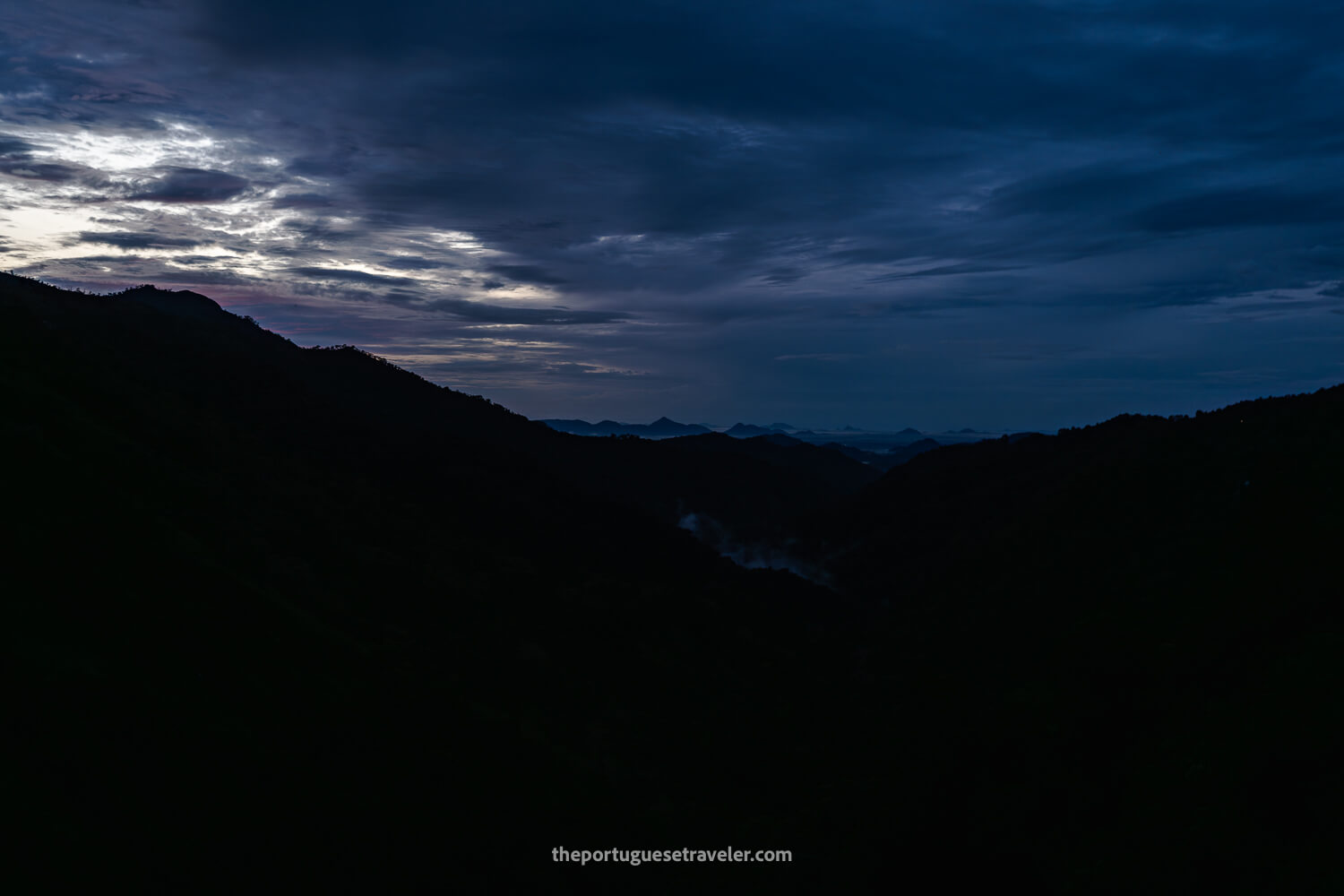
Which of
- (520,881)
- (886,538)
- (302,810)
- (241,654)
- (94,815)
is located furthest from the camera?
(886,538)

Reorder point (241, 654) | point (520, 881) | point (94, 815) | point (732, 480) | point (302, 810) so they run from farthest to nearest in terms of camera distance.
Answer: point (732, 480), point (241, 654), point (520, 881), point (302, 810), point (94, 815)

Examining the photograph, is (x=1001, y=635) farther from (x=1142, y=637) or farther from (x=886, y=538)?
(x=886, y=538)

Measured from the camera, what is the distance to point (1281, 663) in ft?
74.8

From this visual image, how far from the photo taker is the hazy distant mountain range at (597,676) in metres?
16.4

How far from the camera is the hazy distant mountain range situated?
16.4 m

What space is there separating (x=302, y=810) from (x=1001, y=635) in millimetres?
36427

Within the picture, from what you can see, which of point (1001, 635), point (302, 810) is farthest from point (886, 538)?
point (302, 810)

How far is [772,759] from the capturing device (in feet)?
100

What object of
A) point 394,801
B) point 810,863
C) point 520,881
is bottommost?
point 810,863

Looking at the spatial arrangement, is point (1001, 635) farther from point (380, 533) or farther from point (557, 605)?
point (380, 533)

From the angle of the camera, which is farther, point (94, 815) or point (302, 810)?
point (302, 810)

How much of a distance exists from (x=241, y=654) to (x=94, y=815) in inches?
321

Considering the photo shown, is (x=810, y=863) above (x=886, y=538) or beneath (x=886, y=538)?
beneath

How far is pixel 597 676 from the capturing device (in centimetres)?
3512
